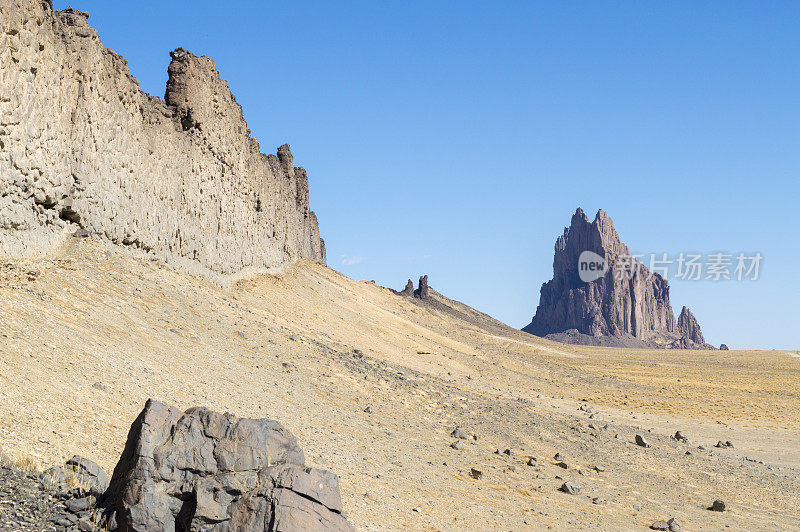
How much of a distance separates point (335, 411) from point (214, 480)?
9247mm

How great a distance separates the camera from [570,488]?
14.5 m

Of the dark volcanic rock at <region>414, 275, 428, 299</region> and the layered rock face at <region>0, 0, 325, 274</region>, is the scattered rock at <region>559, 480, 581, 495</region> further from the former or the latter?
the dark volcanic rock at <region>414, 275, 428, 299</region>

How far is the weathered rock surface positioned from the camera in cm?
662

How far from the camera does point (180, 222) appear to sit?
70.7ft

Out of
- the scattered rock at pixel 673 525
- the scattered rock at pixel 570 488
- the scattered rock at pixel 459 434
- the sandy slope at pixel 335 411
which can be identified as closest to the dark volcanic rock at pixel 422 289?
the sandy slope at pixel 335 411

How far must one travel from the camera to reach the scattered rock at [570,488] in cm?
1448

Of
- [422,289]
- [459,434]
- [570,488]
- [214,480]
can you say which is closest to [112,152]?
[459,434]

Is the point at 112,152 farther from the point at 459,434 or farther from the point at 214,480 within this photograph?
the point at 214,480

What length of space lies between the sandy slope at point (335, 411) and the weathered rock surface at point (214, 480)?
71.8 inches

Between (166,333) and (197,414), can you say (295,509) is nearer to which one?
(197,414)

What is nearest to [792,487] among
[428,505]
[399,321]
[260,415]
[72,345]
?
[428,505]

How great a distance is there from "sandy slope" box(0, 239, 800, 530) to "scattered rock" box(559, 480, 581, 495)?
31 centimetres

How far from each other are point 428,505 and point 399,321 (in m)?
31.6

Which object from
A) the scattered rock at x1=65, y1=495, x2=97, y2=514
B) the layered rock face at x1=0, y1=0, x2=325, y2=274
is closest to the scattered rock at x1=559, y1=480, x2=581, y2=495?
the scattered rock at x1=65, y1=495, x2=97, y2=514
